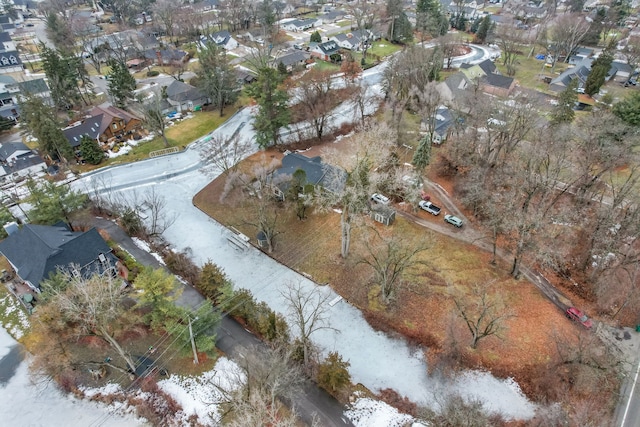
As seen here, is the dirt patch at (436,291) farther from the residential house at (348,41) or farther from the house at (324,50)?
the residential house at (348,41)

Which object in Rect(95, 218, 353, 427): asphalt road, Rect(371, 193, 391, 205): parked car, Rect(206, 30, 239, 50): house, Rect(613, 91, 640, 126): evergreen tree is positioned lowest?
Rect(95, 218, 353, 427): asphalt road

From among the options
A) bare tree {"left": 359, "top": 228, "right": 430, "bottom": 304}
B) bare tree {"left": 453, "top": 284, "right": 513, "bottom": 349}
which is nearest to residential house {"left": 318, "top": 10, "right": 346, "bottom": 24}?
bare tree {"left": 359, "top": 228, "right": 430, "bottom": 304}

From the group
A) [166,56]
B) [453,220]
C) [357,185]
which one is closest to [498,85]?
[453,220]

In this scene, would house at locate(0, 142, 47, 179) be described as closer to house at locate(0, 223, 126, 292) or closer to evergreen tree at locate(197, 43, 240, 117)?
house at locate(0, 223, 126, 292)

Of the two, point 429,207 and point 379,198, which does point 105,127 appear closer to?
point 379,198

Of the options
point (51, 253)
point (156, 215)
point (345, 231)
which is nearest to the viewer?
point (51, 253)

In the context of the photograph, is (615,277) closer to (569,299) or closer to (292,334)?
(569,299)

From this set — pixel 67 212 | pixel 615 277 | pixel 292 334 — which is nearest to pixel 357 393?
pixel 292 334

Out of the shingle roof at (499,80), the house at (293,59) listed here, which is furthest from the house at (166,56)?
the shingle roof at (499,80)
